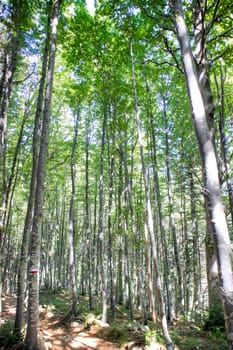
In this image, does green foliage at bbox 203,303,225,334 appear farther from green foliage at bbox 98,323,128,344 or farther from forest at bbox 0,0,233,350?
green foliage at bbox 98,323,128,344

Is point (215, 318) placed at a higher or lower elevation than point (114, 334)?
higher

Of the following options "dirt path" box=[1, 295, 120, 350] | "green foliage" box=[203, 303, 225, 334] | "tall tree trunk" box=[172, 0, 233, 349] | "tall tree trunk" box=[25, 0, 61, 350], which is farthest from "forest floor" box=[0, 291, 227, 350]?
"tall tree trunk" box=[172, 0, 233, 349]

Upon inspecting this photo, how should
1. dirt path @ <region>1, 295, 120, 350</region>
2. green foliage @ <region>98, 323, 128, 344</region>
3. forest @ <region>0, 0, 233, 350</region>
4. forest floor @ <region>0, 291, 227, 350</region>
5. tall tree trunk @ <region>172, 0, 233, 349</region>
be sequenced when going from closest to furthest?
tall tree trunk @ <region>172, 0, 233, 349</region> < forest @ <region>0, 0, 233, 350</region> < forest floor @ <region>0, 291, 227, 350</region> < dirt path @ <region>1, 295, 120, 350</region> < green foliage @ <region>98, 323, 128, 344</region>

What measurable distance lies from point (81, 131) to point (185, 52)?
10.6m

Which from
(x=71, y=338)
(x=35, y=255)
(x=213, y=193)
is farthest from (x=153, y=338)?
(x=213, y=193)

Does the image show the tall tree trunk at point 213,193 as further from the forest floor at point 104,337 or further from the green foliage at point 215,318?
the green foliage at point 215,318

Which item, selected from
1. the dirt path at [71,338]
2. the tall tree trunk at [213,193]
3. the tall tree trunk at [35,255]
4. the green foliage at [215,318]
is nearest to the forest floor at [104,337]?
the dirt path at [71,338]

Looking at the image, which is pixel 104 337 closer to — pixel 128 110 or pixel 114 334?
pixel 114 334

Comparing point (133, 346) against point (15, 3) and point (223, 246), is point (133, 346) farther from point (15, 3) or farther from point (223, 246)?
point (15, 3)

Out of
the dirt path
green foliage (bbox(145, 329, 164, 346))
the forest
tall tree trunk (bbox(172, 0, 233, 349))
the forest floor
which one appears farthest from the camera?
the dirt path

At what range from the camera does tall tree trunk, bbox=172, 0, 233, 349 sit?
107 inches

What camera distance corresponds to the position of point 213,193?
3.06 meters

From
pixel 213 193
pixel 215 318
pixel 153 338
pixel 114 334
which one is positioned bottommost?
pixel 114 334

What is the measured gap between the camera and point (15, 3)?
629 cm
